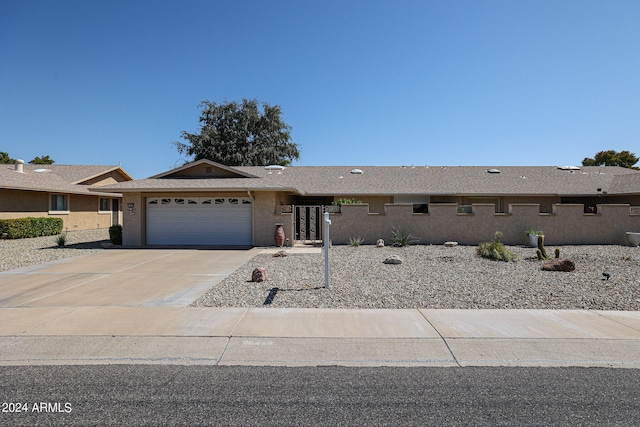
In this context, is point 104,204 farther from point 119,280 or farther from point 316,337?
point 316,337

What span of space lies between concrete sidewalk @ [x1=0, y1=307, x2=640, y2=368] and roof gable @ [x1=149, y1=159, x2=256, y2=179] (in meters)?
13.4

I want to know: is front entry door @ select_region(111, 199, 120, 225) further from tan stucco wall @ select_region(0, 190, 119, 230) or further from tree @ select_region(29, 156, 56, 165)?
tree @ select_region(29, 156, 56, 165)

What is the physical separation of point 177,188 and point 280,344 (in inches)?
548

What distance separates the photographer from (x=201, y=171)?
67.4 feet

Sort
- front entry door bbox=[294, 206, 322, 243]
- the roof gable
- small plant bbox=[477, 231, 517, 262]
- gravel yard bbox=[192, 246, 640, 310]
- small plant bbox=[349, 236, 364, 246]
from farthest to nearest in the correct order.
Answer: the roof gable < front entry door bbox=[294, 206, 322, 243] < small plant bbox=[349, 236, 364, 246] < small plant bbox=[477, 231, 517, 262] < gravel yard bbox=[192, 246, 640, 310]

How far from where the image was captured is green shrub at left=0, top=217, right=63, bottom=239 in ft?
69.2

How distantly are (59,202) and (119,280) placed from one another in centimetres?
2097

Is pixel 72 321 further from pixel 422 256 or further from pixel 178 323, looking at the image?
pixel 422 256

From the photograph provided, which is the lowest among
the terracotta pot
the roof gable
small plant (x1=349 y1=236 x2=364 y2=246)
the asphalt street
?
the asphalt street

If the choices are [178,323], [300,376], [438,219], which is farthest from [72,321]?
[438,219]

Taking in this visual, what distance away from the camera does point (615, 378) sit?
4547 mm

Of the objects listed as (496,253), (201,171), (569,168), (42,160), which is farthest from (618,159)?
(42,160)

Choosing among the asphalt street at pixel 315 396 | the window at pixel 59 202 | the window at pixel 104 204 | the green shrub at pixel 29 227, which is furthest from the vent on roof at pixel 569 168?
the window at pixel 104 204

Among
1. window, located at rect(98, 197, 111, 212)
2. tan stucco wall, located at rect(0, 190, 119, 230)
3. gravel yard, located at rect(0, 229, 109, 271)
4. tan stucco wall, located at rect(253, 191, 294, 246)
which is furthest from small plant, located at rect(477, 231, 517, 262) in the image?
window, located at rect(98, 197, 111, 212)
